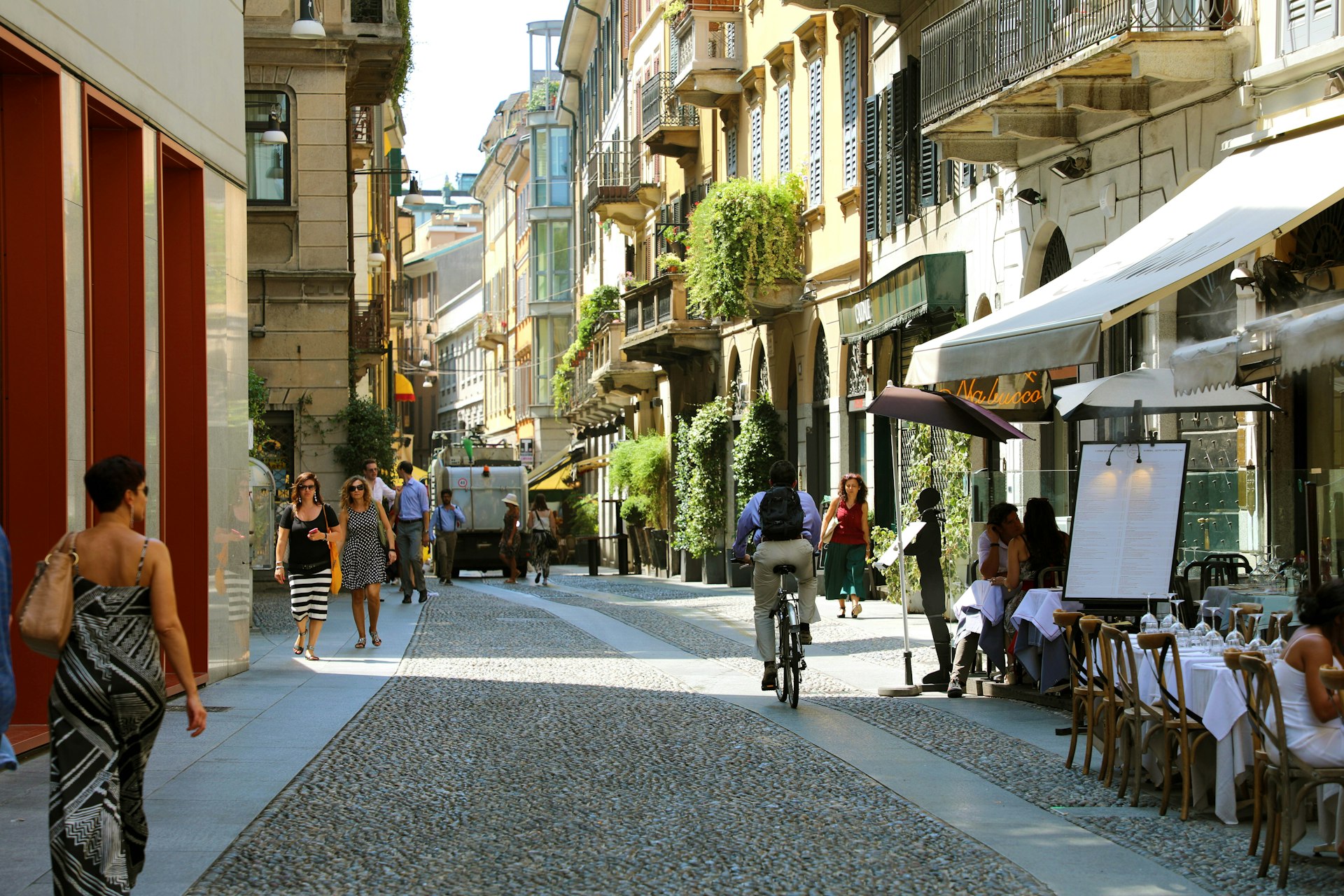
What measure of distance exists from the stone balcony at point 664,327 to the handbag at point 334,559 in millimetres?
16733

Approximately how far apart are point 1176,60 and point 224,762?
365 inches

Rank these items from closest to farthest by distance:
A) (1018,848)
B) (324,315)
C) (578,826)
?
1. (1018,848)
2. (578,826)
3. (324,315)

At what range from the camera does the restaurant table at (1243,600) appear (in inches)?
405

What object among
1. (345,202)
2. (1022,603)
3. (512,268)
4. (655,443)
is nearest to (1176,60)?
(1022,603)

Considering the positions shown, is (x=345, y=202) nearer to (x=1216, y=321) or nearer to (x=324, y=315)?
(x=324, y=315)

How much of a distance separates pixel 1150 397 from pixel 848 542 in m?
9.69

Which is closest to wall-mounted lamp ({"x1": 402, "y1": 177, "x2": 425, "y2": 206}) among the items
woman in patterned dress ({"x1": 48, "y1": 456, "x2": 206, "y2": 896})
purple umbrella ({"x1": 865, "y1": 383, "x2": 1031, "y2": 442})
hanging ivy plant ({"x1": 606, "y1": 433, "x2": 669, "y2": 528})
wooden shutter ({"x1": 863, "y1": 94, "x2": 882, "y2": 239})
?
hanging ivy plant ({"x1": 606, "y1": 433, "x2": 669, "y2": 528})

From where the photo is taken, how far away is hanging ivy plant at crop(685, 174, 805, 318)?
27.4 m

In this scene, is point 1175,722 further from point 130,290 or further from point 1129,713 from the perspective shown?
point 130,290

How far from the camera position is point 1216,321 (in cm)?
1473

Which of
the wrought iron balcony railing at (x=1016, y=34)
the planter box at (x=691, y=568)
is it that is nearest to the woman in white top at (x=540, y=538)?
the planter box at (x=691, y=568)

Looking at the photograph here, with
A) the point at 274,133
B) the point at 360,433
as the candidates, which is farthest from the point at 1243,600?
the point at 360,433

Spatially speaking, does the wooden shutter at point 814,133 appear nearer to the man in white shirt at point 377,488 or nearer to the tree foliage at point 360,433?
the tree foliage at point 360,433

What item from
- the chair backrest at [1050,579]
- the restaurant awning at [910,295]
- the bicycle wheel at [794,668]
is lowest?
the bicycle wheel at [794,668]
